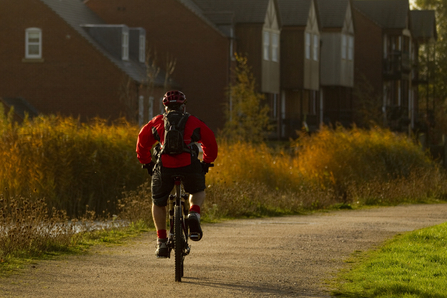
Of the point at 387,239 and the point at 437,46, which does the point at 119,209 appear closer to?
the point at 387,239

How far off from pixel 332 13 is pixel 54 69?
20285 mm

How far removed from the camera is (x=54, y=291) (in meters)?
8.32

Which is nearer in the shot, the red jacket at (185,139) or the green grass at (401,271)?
the green grass at (401,271)

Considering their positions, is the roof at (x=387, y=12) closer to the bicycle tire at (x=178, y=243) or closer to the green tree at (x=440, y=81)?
the green tree at (x=440, y=81)

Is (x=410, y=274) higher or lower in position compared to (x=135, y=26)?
lower

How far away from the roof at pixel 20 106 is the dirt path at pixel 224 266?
23675 millimetres

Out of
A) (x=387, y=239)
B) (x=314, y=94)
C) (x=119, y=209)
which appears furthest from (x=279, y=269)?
(x=314, y=94)

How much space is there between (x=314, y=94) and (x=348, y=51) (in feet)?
14.4

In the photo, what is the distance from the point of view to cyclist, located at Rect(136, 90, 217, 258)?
879 cm

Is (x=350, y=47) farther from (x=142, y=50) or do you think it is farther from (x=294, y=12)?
(x=142, y=50)

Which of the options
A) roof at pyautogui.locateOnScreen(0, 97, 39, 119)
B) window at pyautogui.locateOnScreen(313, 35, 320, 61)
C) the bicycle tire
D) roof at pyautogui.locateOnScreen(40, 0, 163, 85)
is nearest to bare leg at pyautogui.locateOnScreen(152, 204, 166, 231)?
the bicycle tire

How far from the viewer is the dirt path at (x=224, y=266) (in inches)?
330

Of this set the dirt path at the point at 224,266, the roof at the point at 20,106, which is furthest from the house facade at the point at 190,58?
the dirt path at the point at 224,266

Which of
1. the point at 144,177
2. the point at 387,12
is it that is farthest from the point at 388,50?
the point at 144,177
